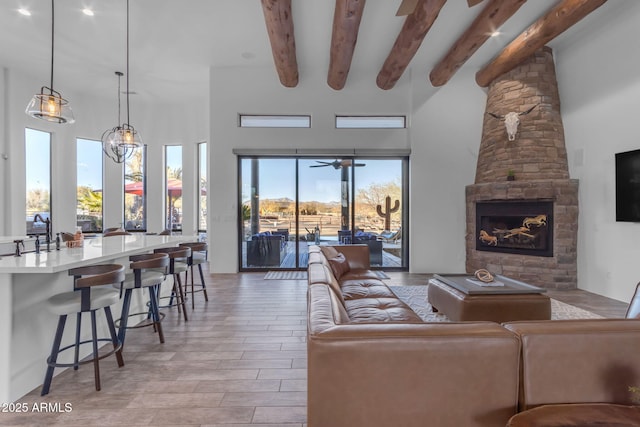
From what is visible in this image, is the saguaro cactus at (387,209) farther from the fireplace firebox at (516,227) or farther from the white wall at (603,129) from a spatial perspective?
the white wall at (603,129)

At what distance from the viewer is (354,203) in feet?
21.7

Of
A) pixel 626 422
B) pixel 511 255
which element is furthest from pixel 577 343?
pixel 511 255

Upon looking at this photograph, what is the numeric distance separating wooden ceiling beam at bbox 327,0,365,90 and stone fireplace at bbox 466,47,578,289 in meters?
2.94

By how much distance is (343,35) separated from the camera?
4.41m

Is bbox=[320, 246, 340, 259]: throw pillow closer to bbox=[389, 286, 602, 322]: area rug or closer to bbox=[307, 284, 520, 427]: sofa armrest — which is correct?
bbox=[389, 286, 602, 322]: area rug

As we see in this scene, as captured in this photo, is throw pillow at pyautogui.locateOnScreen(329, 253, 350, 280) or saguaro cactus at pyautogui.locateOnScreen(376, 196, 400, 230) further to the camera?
saguaro cactus at pyautogui.locateOnScreen(376, 196, 400, 230)

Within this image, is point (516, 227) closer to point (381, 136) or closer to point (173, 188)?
point (381, 136)

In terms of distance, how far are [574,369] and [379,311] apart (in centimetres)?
151

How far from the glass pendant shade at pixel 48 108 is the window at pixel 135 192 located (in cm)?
512

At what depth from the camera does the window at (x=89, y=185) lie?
7.75 m

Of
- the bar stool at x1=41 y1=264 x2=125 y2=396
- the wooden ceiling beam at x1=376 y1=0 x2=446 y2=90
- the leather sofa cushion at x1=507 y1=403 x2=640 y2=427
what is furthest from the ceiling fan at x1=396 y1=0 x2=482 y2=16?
the bar stool at x1=41 y1=264 x2=125 y2=396

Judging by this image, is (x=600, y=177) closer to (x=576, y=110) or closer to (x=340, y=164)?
(x=576, y=110)

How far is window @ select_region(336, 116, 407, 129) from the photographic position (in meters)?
6.57

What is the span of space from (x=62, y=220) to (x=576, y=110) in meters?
10.7
